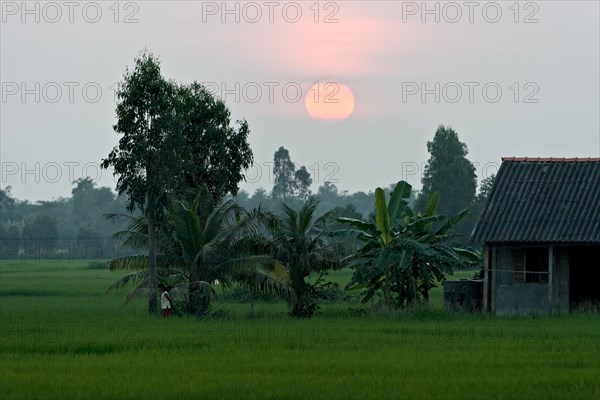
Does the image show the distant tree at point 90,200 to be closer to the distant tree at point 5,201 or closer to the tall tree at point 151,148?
the distant tree at point 5,201

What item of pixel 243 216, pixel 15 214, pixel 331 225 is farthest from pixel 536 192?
pixel 15 214

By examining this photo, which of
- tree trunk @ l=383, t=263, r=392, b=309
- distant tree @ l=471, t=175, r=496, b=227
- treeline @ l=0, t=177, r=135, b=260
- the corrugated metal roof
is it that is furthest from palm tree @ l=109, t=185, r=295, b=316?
treeline @ l=0, t=177, r=135, b=260

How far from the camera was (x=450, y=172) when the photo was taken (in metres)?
75.9

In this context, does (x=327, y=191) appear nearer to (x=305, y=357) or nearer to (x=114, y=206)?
(x=114, y=206)

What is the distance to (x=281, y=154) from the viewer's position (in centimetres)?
13250

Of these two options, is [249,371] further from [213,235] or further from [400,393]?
[213,235]

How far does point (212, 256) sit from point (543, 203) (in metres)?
8.04

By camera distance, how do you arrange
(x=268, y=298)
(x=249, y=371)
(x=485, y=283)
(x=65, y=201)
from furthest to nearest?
(x=65, y=201), (x=268, y=298), (x=485, y=283), (x=249, y=371)

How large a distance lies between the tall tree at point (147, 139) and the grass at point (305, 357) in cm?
357

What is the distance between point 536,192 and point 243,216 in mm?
7172

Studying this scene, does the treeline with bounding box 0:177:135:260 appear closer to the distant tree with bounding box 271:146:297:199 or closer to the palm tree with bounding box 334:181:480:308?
the distant tree with bounding box 271:146:297:199

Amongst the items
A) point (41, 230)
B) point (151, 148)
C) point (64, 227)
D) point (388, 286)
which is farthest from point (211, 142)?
point (64, 227)

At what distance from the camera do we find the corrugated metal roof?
1070 inches

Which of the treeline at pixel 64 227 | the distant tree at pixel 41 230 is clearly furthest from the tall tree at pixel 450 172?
the distant tree at pixel 41 230
